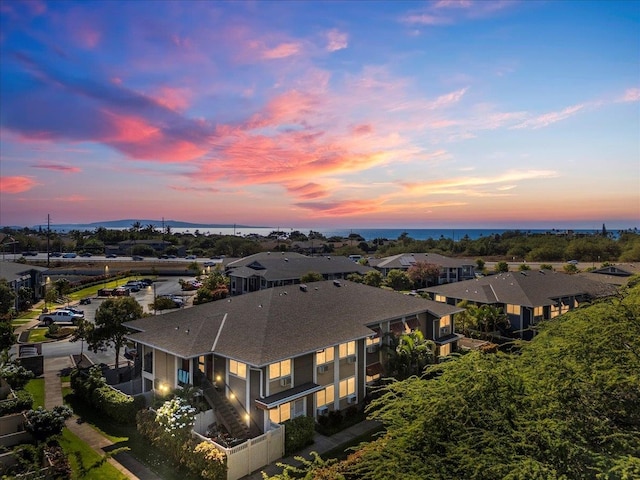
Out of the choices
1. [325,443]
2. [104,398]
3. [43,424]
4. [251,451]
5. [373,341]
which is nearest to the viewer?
[251,451]

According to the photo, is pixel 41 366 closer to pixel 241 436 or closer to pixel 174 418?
pixel 174 418

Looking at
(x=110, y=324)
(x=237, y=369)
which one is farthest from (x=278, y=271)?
(x=237, y=369)

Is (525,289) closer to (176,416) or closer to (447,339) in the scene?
(447,339)

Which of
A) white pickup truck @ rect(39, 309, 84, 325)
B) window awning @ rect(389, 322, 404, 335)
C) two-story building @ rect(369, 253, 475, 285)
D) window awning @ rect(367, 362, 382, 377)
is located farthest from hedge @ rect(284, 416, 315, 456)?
two-story building @ rect(369, 253, 475, 285)

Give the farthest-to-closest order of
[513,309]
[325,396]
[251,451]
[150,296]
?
[150,296], [513,309], [325,396], [251,451]

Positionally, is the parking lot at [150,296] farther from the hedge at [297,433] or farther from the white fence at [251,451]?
the hedge at [297,433]

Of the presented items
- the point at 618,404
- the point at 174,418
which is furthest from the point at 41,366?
the point at 618,404

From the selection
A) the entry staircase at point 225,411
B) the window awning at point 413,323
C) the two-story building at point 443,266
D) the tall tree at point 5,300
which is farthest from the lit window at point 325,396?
the two-story building at point 443,266
